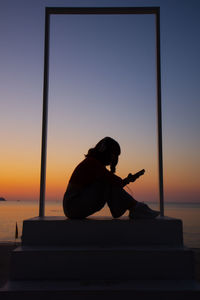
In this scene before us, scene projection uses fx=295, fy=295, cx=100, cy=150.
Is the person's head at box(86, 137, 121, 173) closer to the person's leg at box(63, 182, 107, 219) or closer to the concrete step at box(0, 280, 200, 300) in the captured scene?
the person's leg at box(63, 182, 107, 219)

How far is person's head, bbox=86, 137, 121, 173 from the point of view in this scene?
2.64m

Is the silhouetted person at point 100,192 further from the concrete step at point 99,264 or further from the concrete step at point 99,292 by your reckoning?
A: the concrete step at point 99,292

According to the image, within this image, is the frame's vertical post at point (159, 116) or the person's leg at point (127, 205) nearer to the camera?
the person's leg at point (127, 205)

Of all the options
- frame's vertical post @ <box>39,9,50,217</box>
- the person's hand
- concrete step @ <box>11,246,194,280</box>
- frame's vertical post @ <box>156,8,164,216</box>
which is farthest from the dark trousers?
frame's vertical post @ <box>156,8,164,216</box>

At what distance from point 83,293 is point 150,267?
0.54 metres

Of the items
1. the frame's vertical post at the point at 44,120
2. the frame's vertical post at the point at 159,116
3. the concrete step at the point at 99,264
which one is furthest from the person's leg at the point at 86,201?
the frame's vertical post at the point at 159,116

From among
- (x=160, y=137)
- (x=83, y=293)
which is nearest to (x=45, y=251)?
(x=83, y=293)

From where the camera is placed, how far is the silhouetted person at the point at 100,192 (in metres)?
2.45

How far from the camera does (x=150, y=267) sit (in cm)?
219

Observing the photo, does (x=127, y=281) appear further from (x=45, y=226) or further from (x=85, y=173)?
(x=85, y=173)

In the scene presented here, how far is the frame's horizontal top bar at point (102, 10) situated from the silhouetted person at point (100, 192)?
177 cm

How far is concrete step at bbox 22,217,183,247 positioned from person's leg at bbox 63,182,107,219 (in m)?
0.19

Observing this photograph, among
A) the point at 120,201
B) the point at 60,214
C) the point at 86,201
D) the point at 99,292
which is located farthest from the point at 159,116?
the point at 60,214

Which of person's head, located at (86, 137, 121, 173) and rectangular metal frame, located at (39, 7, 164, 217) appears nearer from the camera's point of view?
person's head, located at (86, 137, 121, 173)
